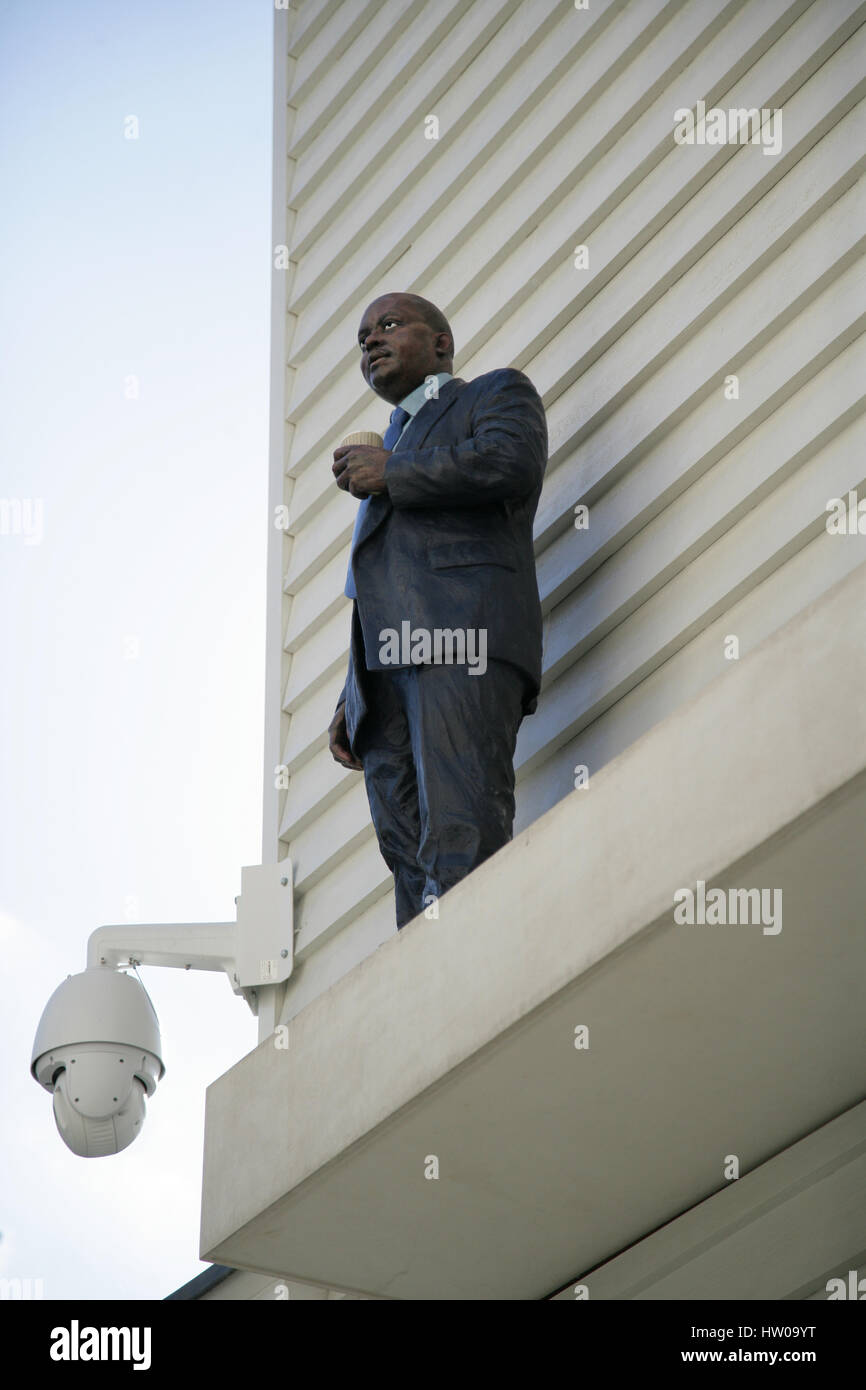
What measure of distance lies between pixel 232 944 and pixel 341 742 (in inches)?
31.5

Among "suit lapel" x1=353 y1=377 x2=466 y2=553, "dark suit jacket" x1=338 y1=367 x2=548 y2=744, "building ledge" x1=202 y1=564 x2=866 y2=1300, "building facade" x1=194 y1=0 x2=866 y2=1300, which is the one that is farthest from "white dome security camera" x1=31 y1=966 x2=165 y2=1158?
"suit lapel" x1=353 y1=377 x2=466 y2=553

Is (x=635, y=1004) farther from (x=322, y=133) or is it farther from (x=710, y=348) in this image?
(x=322, y=133)

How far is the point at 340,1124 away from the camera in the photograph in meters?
3.29

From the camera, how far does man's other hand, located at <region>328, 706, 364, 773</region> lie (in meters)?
4.14

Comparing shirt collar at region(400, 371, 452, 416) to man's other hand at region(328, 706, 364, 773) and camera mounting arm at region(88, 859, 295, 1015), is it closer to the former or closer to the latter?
man's other hand at region(328, 706, 364, 773)

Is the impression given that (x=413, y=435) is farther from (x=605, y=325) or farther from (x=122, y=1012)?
(x=122, y=1012)

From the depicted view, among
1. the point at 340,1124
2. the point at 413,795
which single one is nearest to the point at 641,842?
the point at 340,1124

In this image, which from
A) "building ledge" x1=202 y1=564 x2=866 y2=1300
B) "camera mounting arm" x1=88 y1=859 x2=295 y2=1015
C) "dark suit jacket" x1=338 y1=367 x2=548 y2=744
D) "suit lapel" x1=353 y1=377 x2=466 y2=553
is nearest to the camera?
"building ledge" x1=202 y1=564 x2=866 y2=1300

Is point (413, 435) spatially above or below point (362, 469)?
above

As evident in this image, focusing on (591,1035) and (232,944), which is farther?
(232,944)

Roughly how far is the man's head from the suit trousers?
656mm

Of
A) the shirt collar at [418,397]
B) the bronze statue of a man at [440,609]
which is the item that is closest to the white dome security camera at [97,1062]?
the bronze statue of a man at [440,609]

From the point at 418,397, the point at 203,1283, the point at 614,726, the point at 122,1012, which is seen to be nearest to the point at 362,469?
the point at 418,397

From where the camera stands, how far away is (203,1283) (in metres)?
4.47
